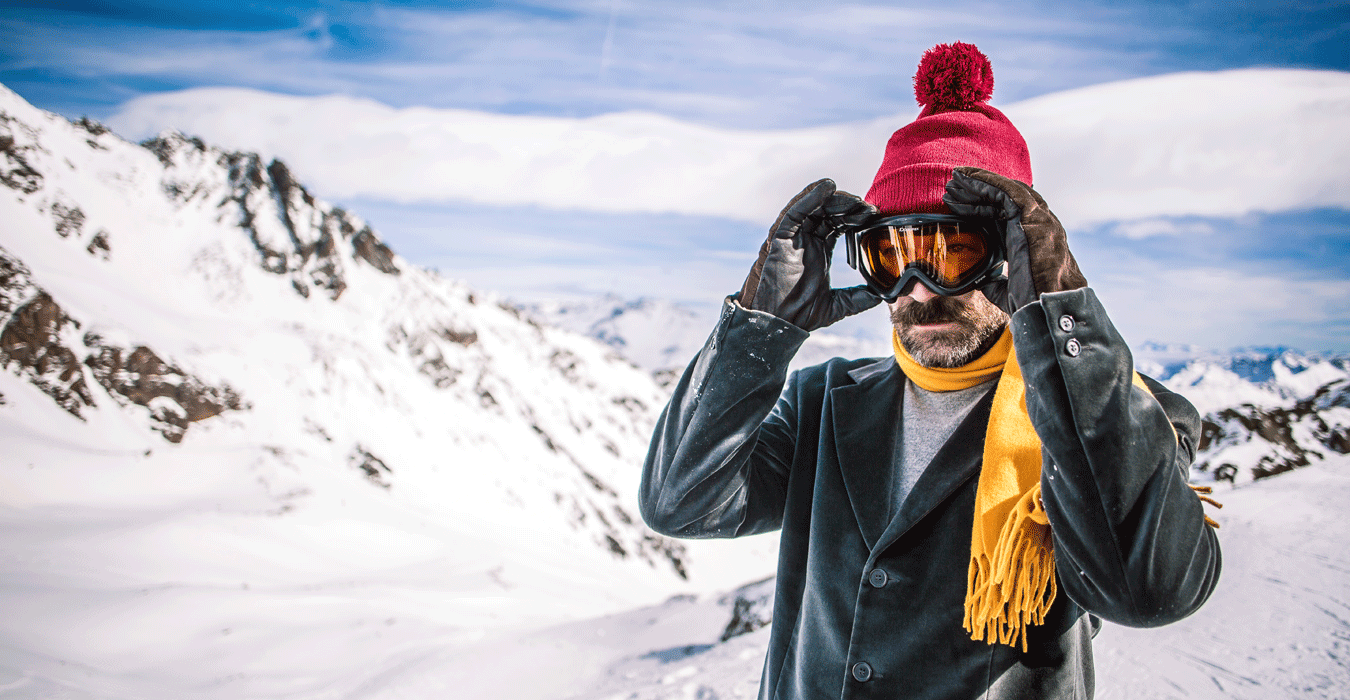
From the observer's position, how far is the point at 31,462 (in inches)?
922

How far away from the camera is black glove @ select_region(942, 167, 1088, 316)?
152cm

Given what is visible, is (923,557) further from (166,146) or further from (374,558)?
(166,146)

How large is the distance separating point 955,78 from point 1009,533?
56.8 inches

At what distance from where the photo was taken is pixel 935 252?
194 centimetres

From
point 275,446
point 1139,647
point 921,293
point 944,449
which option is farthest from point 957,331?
point 275,446

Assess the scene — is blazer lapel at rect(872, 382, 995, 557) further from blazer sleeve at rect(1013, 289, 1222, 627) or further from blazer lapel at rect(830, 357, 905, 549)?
blazer sleeve at rect(1013, 289, 1222, 627)

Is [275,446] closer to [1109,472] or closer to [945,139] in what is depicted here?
[945,139]

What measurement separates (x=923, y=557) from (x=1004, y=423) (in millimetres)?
452

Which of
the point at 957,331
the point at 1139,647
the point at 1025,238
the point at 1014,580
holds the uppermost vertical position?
the point at 1025,238

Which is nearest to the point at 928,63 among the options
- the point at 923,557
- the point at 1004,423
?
the point at 1004,423

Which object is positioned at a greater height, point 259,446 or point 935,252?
point 935,252

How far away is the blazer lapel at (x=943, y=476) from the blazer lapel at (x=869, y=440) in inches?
3.5

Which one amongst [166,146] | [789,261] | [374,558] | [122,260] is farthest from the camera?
[166,146]

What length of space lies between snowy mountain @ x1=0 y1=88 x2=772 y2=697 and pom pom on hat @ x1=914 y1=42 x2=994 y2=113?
29.4 ft
